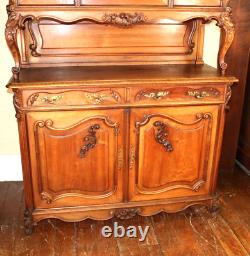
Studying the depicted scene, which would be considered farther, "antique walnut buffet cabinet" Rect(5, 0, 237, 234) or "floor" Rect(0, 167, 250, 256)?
"floor" Rect(0, 167, 250, 256)

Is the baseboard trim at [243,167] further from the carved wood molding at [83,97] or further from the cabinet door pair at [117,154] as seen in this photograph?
the carved wood molding at [83,97]

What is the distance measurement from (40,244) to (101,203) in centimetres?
42

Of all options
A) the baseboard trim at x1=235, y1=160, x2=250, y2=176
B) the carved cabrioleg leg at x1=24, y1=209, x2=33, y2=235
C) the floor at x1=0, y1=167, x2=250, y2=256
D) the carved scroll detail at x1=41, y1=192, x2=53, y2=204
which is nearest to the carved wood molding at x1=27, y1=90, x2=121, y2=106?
the carved scroll detail at x1=41, y1=192, x2=53, y2=204

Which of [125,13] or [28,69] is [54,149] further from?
[125,13]

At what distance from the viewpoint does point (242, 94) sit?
102 inches

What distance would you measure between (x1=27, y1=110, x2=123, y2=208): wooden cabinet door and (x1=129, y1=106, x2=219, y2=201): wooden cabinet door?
106mm

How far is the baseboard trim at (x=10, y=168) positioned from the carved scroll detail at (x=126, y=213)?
95 centimetres

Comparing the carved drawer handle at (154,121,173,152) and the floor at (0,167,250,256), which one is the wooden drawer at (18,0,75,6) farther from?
the floor at (0,167,250,256)

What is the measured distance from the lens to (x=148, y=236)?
2.01 meters

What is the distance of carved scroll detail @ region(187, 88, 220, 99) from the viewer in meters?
1.87

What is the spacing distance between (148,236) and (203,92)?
3.02ft

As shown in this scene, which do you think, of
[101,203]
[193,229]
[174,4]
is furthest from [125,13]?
[193,229]

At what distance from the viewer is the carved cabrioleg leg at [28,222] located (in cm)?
195

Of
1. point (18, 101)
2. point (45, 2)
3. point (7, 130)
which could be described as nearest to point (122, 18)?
point (45, 2)
